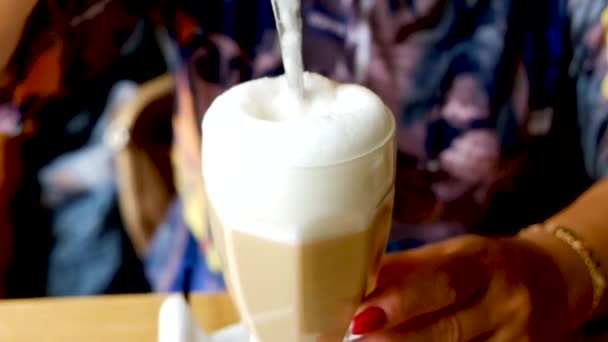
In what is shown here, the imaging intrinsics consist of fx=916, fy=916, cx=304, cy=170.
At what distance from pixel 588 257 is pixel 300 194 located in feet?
1.09

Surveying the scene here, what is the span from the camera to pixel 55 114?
36.1 inches

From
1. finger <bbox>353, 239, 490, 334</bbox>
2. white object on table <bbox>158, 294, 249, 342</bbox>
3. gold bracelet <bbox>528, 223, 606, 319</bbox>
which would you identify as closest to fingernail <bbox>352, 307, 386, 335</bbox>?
finger <bbox>353, 239, 490, 334</bbox>

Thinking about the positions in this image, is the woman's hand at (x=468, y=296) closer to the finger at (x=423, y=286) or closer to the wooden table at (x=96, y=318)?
the finger at (x=423, y=286)

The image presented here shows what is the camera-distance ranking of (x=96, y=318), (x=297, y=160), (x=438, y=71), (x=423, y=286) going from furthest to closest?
(x=438, y=71) < (x=96, y=318) < (x=423, y=286) < (x=297, y=160)

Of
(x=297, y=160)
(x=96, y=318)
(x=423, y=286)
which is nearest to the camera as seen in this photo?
(x=297, y=160)

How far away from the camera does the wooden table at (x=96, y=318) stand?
0.59 metres

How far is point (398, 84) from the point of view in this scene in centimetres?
74

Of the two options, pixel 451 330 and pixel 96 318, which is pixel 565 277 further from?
pixel 96 318

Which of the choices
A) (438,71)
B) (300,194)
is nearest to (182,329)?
(300,194)

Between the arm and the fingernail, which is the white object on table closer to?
the fingernail

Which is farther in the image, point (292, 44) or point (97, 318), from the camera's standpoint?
point (97, 318)

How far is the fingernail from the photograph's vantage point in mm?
468

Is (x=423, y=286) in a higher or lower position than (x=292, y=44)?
lower

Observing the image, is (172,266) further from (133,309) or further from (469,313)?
(469,313)
